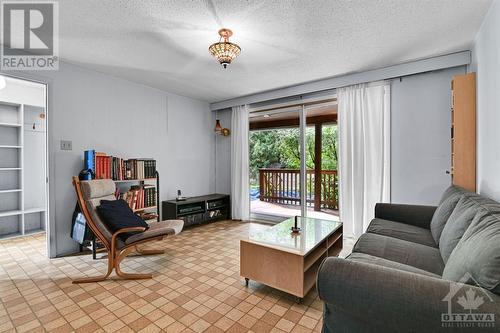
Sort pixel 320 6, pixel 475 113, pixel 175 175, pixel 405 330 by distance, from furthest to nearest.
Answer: pixel 175 175 → pixel 475 113 → pixel 320 6 → pixel 405 330

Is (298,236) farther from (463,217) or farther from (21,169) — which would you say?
(21,169)

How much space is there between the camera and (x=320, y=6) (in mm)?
1939

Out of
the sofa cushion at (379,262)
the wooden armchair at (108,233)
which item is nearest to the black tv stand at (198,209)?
the wooden armchair at (108,233)

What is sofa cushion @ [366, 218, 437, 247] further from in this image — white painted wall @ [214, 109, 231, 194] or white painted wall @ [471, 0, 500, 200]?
white painted wall @ [214, 109, 231, 194]

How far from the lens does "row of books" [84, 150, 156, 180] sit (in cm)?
302

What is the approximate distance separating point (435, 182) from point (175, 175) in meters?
3.97

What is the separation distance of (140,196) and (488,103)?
4.07 meters

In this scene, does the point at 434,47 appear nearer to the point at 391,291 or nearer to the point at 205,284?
the point at 391,291

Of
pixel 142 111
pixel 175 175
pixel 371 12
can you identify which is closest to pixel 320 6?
pixel 371 12

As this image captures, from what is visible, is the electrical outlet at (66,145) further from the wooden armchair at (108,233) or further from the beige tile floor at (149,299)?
the beige tile floor at (149,299)

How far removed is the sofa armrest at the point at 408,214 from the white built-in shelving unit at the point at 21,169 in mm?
4614

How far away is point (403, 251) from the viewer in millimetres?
1755

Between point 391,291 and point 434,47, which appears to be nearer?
point 391,291

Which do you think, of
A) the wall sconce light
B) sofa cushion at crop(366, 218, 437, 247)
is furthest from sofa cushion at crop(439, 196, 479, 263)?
the wall sconce light
